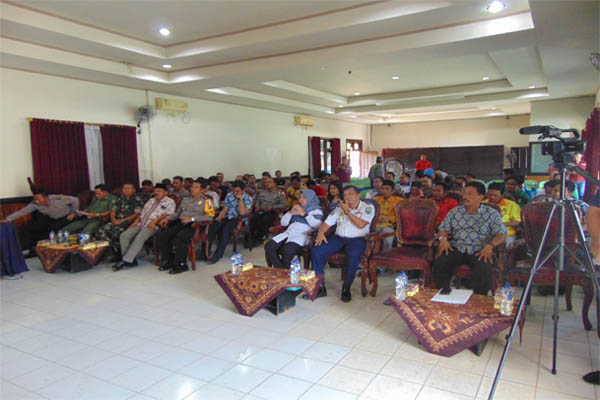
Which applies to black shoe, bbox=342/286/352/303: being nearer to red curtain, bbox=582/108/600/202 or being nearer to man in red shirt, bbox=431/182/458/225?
man in red shirt, bbox=431/182/458/225

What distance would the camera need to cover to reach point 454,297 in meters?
2.90

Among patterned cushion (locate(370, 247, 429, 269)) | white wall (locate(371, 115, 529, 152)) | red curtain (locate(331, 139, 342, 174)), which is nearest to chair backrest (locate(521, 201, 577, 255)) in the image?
patterned cushion (locate(370, 247, 429, 269))

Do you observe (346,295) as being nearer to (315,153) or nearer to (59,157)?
(59,157)

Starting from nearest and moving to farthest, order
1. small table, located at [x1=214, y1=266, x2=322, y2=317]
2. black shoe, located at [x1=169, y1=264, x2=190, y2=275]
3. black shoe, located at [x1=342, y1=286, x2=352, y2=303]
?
1. small table, located at [x1=214, y1=266, x2=322, y2=317]
2. black shoe, located at [x1=342, y1=286, x2=352, y2=303]
3. black shoe, located at [x1=169, y1=264, x2=190, y2=275]

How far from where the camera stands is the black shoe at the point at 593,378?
2.29 m

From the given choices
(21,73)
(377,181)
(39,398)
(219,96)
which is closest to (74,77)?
(21,73)

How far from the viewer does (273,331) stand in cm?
314

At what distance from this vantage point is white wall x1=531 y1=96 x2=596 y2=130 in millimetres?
9312

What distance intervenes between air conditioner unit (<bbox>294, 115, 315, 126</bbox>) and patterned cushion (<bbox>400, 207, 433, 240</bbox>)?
7.93m

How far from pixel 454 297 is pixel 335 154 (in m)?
10.8

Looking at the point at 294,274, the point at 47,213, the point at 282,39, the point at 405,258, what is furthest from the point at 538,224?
the point at 47,213

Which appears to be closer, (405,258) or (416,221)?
(405,258)

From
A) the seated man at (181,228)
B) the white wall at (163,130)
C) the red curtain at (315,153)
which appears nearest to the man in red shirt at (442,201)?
the seated man at (181,228)

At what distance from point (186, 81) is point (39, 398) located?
17.6 feet
